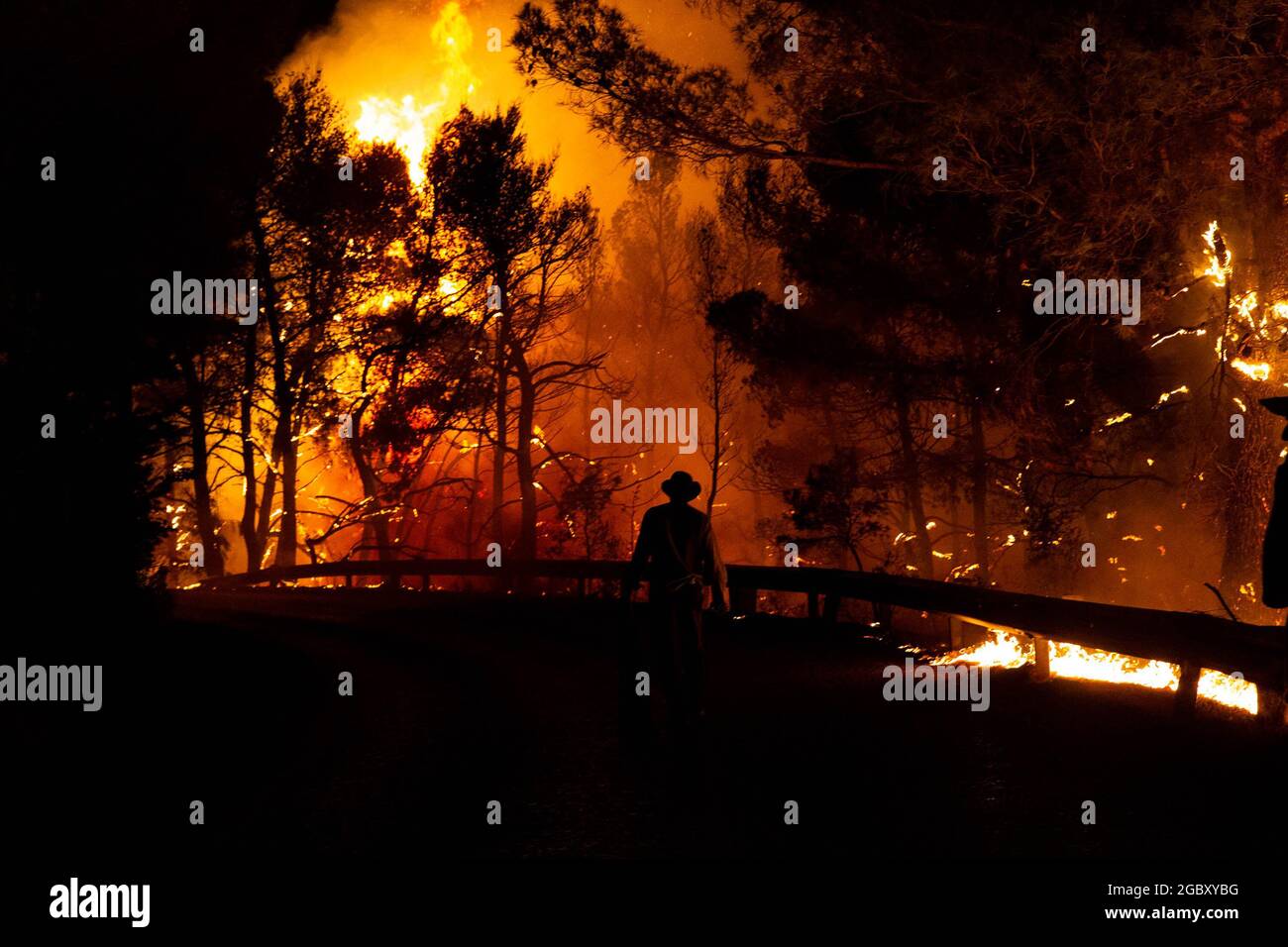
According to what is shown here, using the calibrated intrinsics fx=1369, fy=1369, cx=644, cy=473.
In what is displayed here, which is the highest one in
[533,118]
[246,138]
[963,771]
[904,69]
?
[533,118]

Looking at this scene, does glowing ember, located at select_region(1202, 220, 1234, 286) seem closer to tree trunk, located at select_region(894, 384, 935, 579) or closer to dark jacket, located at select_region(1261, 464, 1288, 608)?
tree trunk, located at select_region(894, 384, 935, 579)

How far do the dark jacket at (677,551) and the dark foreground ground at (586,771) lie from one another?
501 mm

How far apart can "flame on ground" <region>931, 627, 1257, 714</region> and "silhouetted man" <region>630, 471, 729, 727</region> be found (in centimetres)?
423

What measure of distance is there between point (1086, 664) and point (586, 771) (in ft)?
25.3

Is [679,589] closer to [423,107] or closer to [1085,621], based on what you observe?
[1085,621]

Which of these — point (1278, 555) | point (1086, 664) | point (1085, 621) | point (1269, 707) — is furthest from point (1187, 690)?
point (1086, 664)

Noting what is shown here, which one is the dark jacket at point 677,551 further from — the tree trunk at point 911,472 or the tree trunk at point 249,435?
the tree trunk at point 249,435

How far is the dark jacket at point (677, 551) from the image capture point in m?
10.3

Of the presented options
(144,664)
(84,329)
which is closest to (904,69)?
(84,329)

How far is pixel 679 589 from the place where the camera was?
404 inches

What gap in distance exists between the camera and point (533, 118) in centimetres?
6531
